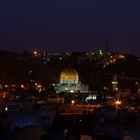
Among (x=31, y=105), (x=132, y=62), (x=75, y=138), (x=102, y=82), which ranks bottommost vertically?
(x=75, y=138)

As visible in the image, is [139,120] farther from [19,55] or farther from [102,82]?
[19,55]

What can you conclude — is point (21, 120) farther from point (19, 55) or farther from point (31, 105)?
point (19, 55)

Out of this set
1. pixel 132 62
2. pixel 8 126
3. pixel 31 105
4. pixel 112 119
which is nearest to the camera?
pixel 8 126

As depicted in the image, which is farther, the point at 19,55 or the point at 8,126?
the point at 19,55

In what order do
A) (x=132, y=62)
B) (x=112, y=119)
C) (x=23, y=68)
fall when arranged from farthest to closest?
(x=132, y=62), (x=23, y=68), (x=112, y=119)

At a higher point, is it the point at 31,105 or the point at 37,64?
the point at 37,64

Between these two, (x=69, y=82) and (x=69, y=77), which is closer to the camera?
(x=69, y=77)

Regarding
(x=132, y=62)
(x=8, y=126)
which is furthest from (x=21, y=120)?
(x=132, y=62)

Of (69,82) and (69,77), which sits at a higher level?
(69,77)

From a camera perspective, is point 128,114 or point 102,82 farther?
point 102,82
